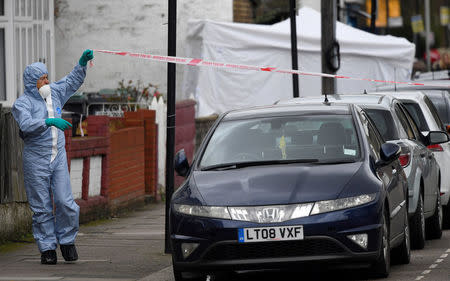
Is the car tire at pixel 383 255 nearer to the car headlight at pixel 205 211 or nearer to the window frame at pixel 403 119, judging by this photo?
the car headlight at pixel 205 211

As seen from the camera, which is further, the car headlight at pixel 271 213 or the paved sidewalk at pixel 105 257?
the paved sidewalk at pixel 105 257

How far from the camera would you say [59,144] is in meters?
10.9

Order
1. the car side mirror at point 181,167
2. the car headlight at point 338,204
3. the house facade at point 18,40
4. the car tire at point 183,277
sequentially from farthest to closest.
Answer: the house facade at point 18,40
the car side mirror at point 181,167
the car tire at point 183,277
the car headlight at point 338,204

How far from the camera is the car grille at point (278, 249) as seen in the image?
28.2 ft

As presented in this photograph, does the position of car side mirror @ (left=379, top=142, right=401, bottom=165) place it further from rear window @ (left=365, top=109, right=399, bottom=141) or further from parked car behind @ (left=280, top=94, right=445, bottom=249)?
rear window @ (left=365, top=109, right=399, bottom=141)

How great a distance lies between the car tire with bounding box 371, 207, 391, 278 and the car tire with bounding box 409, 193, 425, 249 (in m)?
2.11

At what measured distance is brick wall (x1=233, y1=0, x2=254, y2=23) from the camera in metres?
28.1

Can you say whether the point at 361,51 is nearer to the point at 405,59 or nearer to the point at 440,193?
the point at 405,59

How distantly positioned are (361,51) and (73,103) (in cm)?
745

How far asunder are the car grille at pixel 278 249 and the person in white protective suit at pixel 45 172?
258cm

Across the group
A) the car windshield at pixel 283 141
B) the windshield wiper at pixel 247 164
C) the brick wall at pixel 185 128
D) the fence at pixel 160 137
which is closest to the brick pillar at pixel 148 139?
the fence at pixel 160 137

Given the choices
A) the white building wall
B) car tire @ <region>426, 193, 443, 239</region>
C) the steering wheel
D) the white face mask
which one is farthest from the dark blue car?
the white building wall

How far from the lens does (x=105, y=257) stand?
11383 millimetres

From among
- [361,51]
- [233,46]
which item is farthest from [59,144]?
[361,51]
